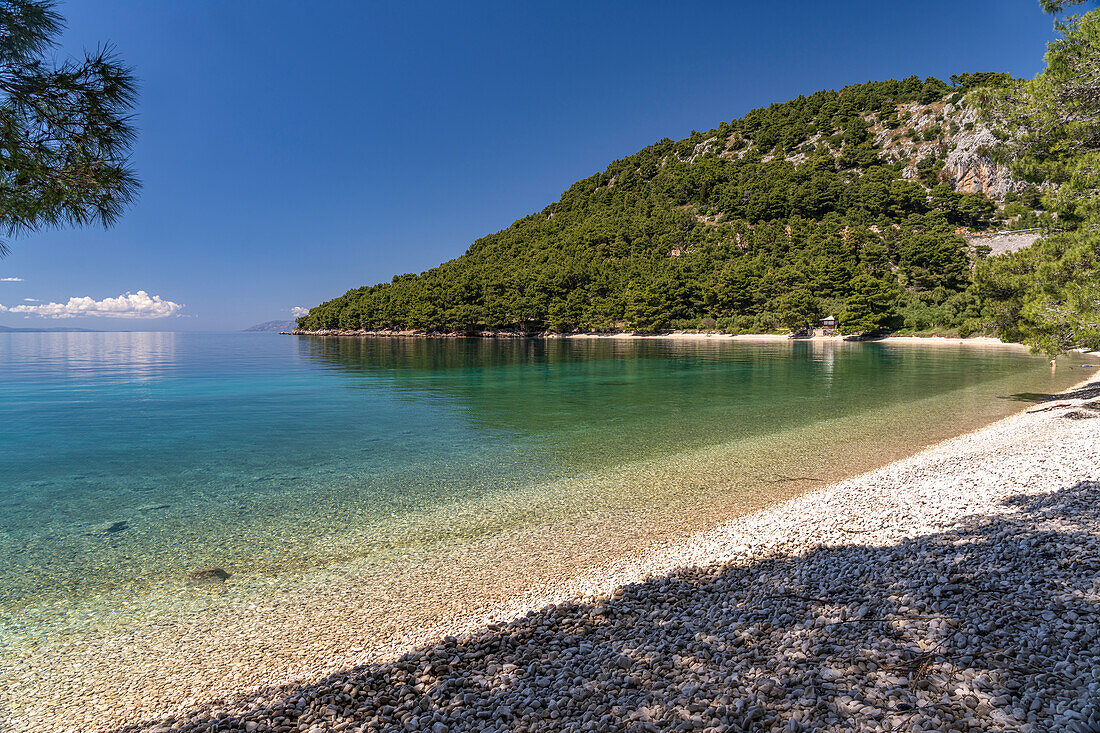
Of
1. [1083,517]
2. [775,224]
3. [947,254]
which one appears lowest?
[1083,517]

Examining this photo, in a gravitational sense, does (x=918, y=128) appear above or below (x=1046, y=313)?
above

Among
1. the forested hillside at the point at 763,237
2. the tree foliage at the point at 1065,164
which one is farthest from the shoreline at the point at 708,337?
the tree foliage at the point at 1065,164

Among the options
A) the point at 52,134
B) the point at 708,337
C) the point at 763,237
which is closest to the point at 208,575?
the point at 52,134

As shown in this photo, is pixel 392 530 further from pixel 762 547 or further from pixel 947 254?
pixel 947 254

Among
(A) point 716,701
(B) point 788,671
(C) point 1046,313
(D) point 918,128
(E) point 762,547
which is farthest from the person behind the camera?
(D) point 918,128

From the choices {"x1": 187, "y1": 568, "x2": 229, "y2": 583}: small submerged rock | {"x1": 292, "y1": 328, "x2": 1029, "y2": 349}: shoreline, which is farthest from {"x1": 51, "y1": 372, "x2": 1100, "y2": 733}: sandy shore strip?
{"x1": 292, "y1": 328, "x2": 1029, "y2": 349}: shoreline

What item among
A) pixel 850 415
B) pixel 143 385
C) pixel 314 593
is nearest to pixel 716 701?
pixel 314 593

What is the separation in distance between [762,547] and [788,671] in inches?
130

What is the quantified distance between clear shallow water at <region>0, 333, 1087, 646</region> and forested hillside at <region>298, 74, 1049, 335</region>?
177 feet

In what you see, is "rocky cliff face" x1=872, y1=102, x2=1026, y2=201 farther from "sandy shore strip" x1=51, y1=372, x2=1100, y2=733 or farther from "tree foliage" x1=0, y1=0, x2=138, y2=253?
"tree foliage" x1=0, y1=0, x2=138, y2=253

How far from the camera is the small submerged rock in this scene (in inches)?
288

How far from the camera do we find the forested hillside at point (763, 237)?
79.3m

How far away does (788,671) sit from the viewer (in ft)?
13.3

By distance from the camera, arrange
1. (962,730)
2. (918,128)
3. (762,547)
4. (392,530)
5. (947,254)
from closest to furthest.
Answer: (962,730) → (762,547) → (392,530) → (947,254) → (918,128)
